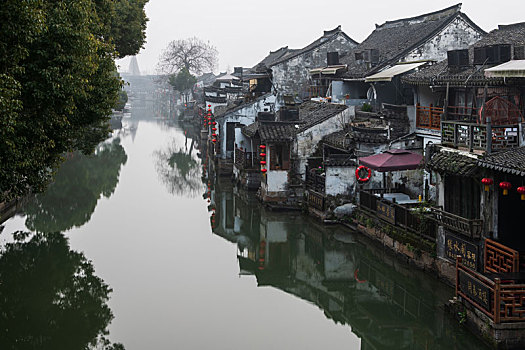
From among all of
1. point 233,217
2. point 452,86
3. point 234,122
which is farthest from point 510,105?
point 234,122

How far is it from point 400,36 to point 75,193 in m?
17.0

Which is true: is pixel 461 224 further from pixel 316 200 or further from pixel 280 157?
pixel 280 157

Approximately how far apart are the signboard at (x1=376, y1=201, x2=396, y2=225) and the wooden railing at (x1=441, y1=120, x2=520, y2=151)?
341 cm

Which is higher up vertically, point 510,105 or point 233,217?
point 510,105

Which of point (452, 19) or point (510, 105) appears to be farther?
point (452, 19)

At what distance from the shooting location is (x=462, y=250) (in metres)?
12.4

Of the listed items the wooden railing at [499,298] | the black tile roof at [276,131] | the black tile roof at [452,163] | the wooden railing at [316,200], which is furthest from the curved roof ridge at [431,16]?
the wooden railing at [499,298]

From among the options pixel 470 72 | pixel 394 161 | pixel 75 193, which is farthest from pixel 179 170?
pixel 470 72

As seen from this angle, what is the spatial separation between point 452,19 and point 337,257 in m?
13.8

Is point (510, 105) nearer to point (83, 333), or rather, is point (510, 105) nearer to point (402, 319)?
point (402, 319)

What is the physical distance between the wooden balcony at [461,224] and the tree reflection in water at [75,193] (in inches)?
508

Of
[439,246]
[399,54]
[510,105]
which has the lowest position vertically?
[439,246]

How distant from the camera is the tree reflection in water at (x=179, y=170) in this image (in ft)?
96.2

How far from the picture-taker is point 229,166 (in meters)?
32.0
